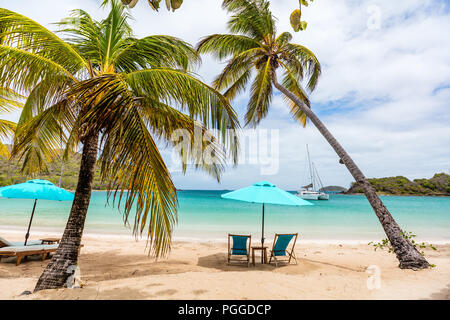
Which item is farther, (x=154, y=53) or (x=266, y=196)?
(x=266, y=196)

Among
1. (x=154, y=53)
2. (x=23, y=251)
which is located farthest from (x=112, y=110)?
(x=23, y=251)

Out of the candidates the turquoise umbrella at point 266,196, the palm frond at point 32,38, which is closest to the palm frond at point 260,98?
the turquoise umbrella at point 266,196

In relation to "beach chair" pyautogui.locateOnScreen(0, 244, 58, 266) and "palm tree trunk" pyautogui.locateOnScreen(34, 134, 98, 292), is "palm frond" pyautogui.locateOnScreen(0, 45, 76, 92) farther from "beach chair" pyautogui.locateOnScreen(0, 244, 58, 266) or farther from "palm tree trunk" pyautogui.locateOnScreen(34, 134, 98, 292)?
"beach chair" pyautogui.locateOnScreen(0, 244, 58, 266)

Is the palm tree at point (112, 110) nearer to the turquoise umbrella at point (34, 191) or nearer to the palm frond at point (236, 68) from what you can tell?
the turquoise umbrella at point (34, 191)

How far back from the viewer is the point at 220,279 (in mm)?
Result: 3867

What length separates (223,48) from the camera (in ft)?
26.6

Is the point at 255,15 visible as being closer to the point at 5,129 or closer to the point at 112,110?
the point at 112,110

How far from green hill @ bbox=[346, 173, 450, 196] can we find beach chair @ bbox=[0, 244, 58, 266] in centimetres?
7323

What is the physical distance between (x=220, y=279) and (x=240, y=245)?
65.6 inches

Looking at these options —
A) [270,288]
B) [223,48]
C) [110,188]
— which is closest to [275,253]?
[270,288]

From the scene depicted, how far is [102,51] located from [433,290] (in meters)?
6.95

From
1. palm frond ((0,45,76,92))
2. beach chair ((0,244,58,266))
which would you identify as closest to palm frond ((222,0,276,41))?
palm frond ((0,45,76,92))

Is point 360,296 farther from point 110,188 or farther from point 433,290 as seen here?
point 110,188
